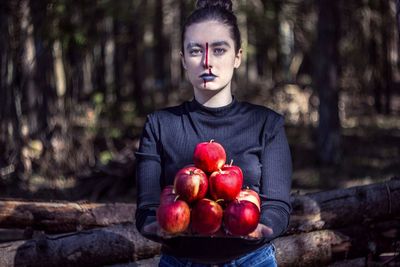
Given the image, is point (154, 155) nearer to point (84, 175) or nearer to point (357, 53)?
point (84, 175)

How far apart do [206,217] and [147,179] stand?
384 millimetres

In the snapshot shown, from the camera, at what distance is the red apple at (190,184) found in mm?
2502

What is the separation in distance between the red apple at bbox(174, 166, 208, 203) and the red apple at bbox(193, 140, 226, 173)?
4cm

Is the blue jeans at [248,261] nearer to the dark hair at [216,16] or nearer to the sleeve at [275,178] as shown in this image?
the sleeve at [275,178]

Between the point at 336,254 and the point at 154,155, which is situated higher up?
the point at 154,155

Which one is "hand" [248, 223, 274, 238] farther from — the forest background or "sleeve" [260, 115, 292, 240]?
the forest background

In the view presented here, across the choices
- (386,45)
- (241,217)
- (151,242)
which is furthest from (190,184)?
(386,45)

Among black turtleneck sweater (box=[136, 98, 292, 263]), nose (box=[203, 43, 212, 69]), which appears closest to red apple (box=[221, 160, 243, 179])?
black turtleneck sweater (box=[136, 98, 292, 263])

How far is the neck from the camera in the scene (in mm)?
2816

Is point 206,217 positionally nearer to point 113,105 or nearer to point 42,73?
point 42,73

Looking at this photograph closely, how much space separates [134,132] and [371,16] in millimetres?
7467

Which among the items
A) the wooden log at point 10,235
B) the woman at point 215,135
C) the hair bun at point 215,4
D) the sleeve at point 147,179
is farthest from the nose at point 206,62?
the wooden log at point 10,235

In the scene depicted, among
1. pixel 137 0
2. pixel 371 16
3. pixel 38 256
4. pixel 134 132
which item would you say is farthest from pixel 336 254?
pixel 371 16

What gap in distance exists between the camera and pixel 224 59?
2.79m
